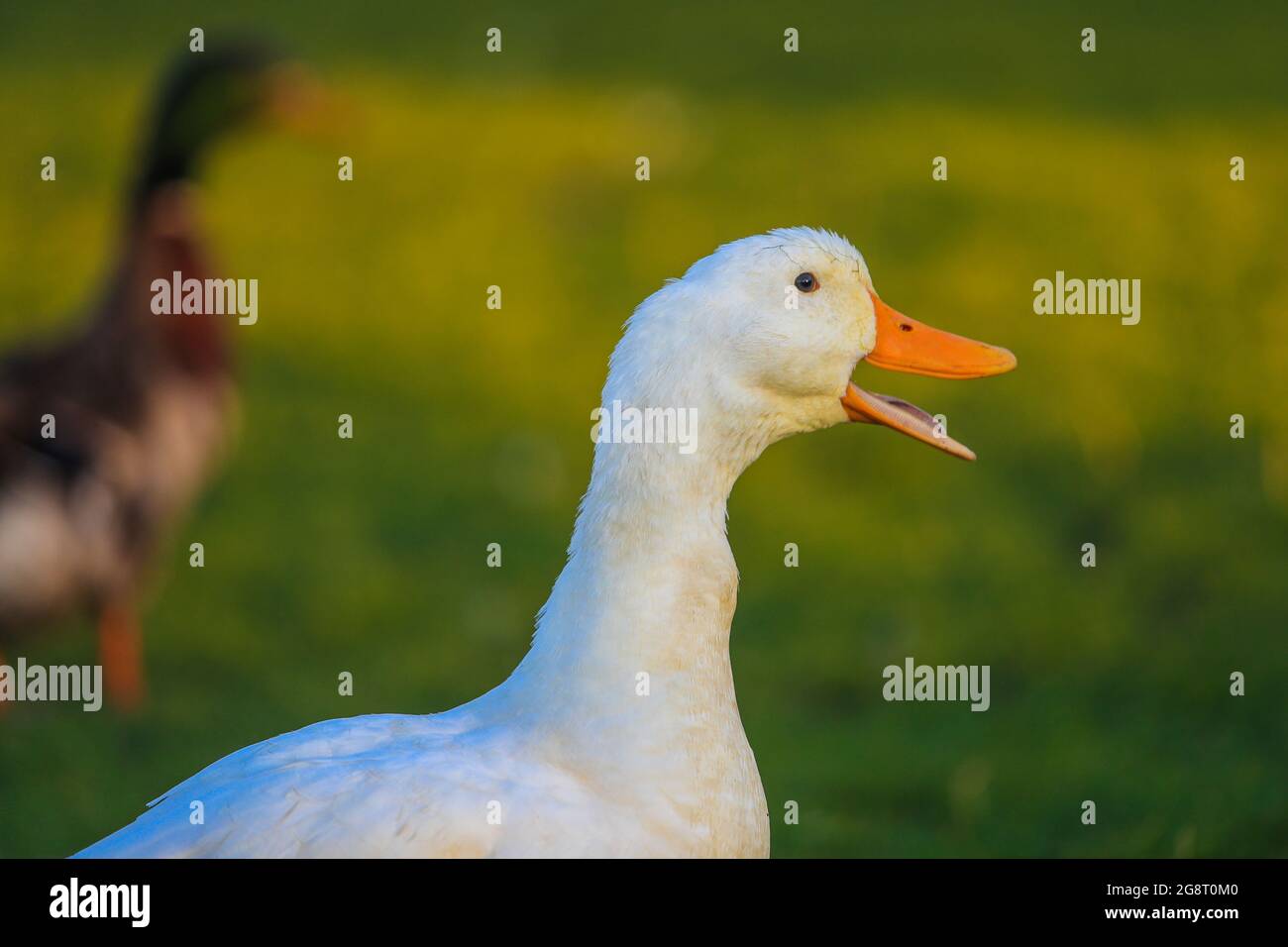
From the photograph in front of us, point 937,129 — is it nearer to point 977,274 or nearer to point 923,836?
point 977,274

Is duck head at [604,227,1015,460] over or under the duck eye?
under

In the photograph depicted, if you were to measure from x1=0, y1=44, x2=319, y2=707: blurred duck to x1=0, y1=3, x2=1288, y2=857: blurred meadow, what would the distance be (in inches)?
20.5

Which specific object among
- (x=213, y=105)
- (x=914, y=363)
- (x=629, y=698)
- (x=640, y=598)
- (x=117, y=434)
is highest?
(x=213, y=105)

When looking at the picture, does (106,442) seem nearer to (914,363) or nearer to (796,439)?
(796,439)

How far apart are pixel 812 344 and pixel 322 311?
690cm

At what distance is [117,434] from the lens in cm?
699

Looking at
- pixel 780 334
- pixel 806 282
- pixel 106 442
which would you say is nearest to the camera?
pixel 780 334

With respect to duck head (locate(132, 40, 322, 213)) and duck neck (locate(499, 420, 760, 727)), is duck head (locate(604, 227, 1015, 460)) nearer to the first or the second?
duck neck (locate(499, 420, 760, 727))

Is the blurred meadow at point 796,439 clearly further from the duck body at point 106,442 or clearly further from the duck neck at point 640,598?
the duck neck at point 640,598

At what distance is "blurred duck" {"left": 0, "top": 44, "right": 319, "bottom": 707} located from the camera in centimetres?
677

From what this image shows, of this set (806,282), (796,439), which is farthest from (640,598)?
(796,439)

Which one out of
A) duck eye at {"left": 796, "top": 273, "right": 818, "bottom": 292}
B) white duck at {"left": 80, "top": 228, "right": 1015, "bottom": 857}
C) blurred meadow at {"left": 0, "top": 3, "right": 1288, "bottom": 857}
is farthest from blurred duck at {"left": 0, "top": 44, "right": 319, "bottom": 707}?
duck eye at {"left": 796, "top": 273, "right": 818, "bottom": 292}

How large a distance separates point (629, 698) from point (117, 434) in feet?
12.8

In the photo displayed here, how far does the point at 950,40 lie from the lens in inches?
517
